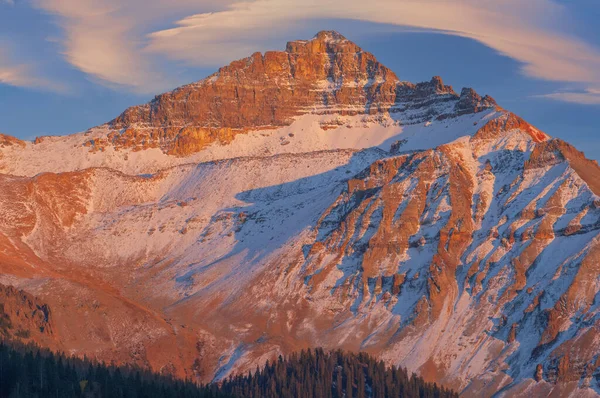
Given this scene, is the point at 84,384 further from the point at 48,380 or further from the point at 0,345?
the point at 0,345

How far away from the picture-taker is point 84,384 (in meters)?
168

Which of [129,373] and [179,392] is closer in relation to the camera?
[179,392]

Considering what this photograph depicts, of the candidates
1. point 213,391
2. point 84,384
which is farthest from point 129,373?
point 84,384

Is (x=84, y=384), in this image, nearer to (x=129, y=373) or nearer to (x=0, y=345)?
(x=0, y=345)

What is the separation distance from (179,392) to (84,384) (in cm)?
1835

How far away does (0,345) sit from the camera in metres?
182

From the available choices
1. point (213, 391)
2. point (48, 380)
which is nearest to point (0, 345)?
point (48, 380)

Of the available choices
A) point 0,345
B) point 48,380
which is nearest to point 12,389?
point 48,380

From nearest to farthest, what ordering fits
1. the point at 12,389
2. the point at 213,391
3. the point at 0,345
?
the point at 12,389, the point at 0,345, the point at 213,391

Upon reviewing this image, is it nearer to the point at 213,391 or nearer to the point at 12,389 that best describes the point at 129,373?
the point at 213,391

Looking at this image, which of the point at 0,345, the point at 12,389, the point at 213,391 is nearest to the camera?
the point at 12,389

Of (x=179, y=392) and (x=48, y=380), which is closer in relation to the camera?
(x=48, y=380)

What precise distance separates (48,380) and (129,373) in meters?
31.9

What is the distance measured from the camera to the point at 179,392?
182875 mm
